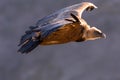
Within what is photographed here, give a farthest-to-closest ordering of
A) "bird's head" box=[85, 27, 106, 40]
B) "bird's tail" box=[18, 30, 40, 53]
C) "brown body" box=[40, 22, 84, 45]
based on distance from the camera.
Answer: "bird's head" box=[85, 27, 106, 40], "brown body" box=[40, 22, 84, 45], "bird's tail" box=[18, 30, 40, 53]

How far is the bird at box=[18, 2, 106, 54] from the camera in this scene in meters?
8.26

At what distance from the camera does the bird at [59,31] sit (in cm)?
826

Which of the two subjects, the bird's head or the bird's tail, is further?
the bird's head

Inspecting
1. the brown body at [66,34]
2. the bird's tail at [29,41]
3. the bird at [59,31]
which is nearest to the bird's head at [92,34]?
the bird at [59,31]

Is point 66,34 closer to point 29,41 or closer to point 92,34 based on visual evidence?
point 92,34

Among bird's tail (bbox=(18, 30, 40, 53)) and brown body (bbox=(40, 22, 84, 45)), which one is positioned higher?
→ brown body (bbox=(40, 22, 84, 45))

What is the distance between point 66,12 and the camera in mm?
9586

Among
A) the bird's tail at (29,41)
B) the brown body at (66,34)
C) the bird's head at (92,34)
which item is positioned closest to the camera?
the bird's tail at (29,41)

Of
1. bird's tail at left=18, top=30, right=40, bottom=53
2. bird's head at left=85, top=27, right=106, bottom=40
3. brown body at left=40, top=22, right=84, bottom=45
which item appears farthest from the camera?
bird's head at left=85, top=27, right=106, bottom=40

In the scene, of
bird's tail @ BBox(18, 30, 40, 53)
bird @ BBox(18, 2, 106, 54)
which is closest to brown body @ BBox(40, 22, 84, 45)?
bird @ BBox(18, 2, 106, 54)

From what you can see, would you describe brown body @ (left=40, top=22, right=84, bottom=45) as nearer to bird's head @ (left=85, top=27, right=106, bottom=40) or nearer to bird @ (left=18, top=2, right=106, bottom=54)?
bird @ (left=18, top=2, right=106, bottom=54)

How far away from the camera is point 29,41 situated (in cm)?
839

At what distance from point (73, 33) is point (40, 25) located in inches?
18.7

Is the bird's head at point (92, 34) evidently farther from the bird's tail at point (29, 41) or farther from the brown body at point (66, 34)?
the bird's tail at point (29, 41)
